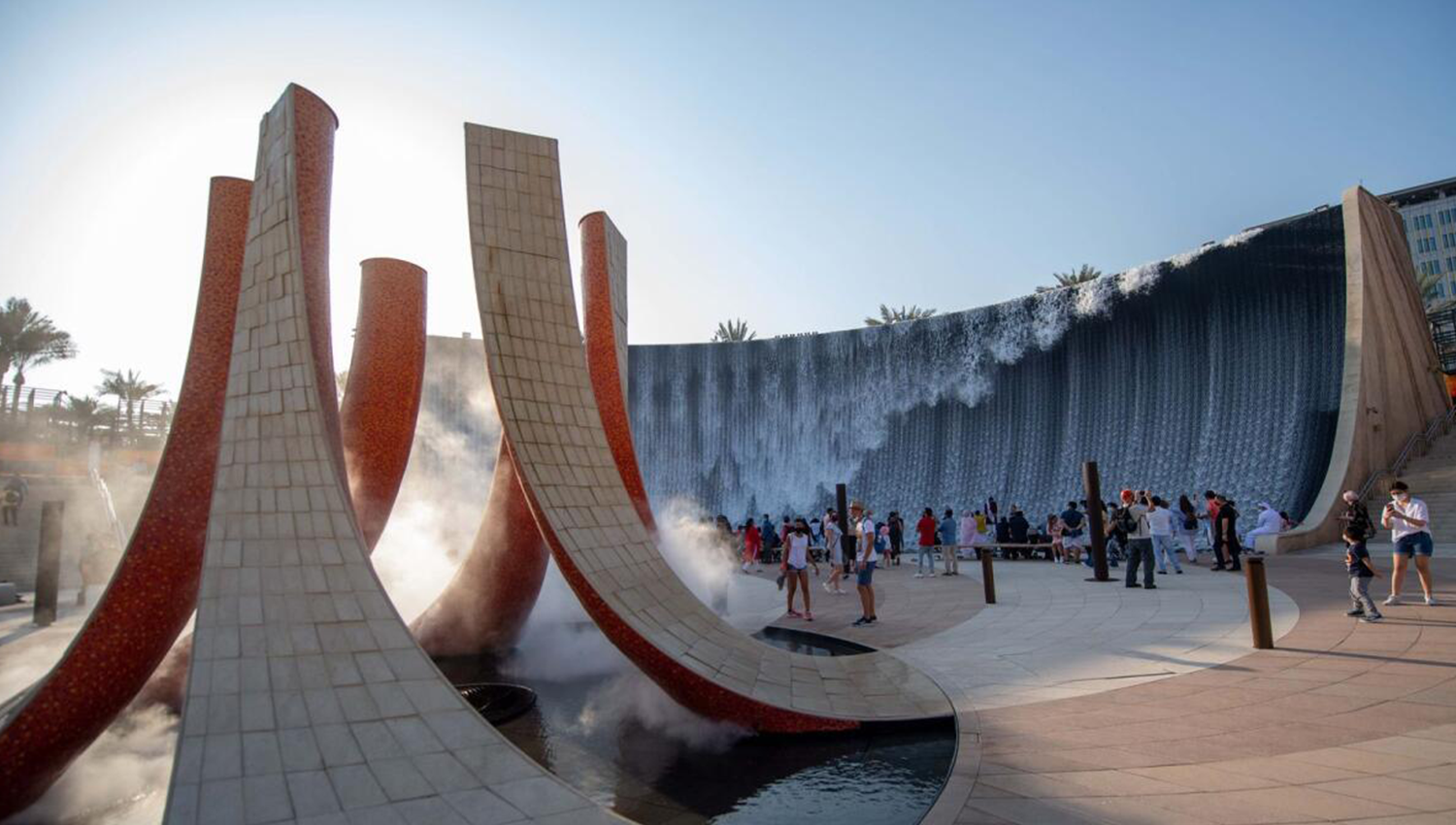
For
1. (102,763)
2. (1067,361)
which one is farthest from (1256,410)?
(102,763)

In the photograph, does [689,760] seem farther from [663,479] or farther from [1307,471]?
[663,479]

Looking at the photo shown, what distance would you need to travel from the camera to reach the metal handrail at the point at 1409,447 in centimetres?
1501

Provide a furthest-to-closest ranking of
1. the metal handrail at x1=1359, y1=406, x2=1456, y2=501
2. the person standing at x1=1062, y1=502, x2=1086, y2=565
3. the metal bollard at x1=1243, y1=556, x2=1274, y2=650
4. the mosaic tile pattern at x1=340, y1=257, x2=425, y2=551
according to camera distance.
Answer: the metal handrail at x1=1359, y1=406, x2=1456, y2=501 → the person standing at x1=1062, y1=502, x2=1086, y2=565 → the mosaic tile pattern at x1=340, y1=257, x2=425, y2=551 → the metal bollard at x1=1243, y1=556, x2=1274, y2=650

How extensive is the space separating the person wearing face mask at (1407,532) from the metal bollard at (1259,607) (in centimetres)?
168

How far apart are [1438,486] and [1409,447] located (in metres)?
2.06

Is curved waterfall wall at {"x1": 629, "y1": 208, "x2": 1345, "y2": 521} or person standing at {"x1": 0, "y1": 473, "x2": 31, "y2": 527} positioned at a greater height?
curved waterfall wall at {"x1": 629, "y1": 208, "x2": 1345, "y2": 521}

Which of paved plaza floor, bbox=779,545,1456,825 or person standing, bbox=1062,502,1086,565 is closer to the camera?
paved plaza floor, bbox=779,545,1456,825

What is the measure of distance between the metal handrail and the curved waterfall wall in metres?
1.06

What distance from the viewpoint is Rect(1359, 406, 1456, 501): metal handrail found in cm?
1501

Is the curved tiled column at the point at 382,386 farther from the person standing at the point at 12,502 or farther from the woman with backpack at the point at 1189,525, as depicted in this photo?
the person standing at the point at 12,502

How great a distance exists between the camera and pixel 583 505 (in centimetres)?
521

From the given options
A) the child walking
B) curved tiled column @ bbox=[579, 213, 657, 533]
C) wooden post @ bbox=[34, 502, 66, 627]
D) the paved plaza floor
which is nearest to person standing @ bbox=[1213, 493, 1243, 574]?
the paved plaza floor

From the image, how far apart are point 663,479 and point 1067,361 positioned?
549 inches

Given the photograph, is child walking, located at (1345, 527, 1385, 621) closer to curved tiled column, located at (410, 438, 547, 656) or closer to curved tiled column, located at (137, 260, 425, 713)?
curved tiled column, located at (410, 438, 547, 656)
